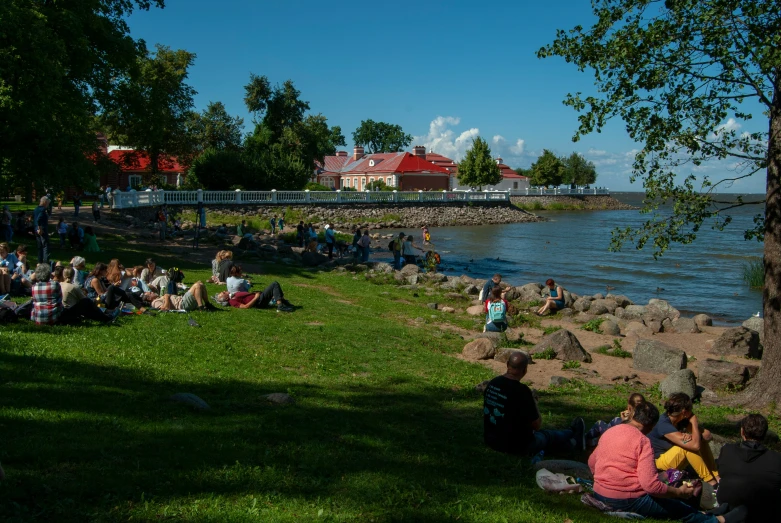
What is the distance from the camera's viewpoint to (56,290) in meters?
10.5

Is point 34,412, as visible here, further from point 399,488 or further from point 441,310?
point 441,310

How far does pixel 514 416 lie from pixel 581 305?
1379cm

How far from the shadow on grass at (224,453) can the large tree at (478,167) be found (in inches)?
3296

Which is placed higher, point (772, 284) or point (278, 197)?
point (278, 197)

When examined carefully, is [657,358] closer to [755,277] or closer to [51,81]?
[51,81]

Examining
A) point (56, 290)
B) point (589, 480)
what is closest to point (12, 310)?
point (56, 290)

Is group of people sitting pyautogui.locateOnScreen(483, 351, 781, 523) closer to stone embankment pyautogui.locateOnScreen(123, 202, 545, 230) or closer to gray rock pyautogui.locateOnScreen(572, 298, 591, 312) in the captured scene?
gray rock pyautogui.locateOnScreen(572, 298, 591, 312)

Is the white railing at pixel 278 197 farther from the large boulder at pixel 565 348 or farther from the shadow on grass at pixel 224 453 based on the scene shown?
the shadow on grass at pixel 224 453

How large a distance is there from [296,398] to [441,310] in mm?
10420

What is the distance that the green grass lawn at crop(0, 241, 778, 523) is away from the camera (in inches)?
200

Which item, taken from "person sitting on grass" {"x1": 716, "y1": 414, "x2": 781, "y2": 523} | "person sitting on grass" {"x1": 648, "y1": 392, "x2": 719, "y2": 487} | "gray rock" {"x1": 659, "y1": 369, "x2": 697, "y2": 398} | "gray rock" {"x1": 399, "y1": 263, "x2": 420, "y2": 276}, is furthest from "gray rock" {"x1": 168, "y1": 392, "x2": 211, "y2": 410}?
"gray rock" {"x1": 399, "y1": 263, "x2": 420, "y2": 276}

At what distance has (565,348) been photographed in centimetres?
1280

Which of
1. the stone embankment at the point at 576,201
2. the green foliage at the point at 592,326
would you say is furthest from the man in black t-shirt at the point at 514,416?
the stone embankment at the point at 576,201

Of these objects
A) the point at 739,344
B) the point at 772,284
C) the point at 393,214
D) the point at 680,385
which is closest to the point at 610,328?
the point at 739,344
